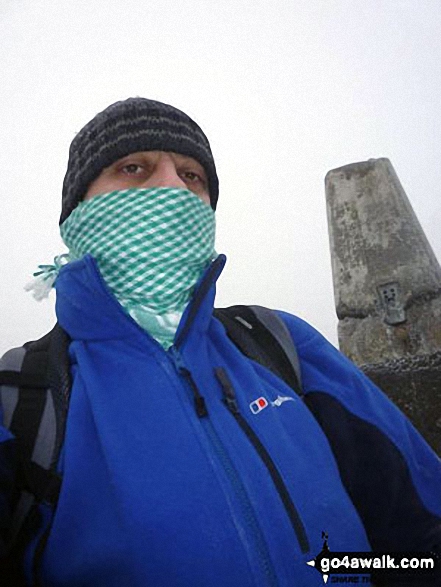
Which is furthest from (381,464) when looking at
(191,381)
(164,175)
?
(164,175)

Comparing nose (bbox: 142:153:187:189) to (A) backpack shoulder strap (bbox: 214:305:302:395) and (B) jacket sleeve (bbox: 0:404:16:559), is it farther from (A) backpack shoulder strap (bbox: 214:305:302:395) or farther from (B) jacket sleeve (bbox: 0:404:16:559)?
(B) jacket sleeve (bbox: 0:404:16:559)

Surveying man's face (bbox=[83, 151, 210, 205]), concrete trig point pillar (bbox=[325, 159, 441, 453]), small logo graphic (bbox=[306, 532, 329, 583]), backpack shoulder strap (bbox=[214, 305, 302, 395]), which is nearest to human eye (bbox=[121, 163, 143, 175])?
man's face (bbox=[83, 151, 210, 205])

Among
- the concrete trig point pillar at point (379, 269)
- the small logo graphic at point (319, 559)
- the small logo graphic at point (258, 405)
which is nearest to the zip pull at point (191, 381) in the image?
the small logo graphic at point (258, 405)

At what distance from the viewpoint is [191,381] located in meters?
1.00

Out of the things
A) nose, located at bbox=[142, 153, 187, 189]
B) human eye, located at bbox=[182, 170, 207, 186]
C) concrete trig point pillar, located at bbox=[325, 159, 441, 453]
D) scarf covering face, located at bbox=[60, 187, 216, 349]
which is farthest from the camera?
concrete trig point pillar, located at bbox=[325, 159, 441, 453]

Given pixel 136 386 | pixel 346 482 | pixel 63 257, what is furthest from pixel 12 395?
pixel 346 482

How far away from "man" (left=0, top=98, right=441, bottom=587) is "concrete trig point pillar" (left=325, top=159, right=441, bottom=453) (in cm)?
239

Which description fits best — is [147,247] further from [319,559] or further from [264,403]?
[319,559]

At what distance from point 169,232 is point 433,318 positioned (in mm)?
3274

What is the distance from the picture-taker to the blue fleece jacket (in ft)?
2.61

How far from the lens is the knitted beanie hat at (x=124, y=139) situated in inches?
54.9

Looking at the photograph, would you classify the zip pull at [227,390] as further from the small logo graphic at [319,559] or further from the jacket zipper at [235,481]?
the small logo graphic at [319,559]

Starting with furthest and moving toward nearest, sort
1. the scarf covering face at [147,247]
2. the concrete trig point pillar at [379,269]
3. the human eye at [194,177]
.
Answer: the concrete trig point pillar at [379,269], the human eye at [194,177], the scarf covering face at [147,247]

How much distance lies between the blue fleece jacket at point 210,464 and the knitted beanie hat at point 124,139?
1.52ft
